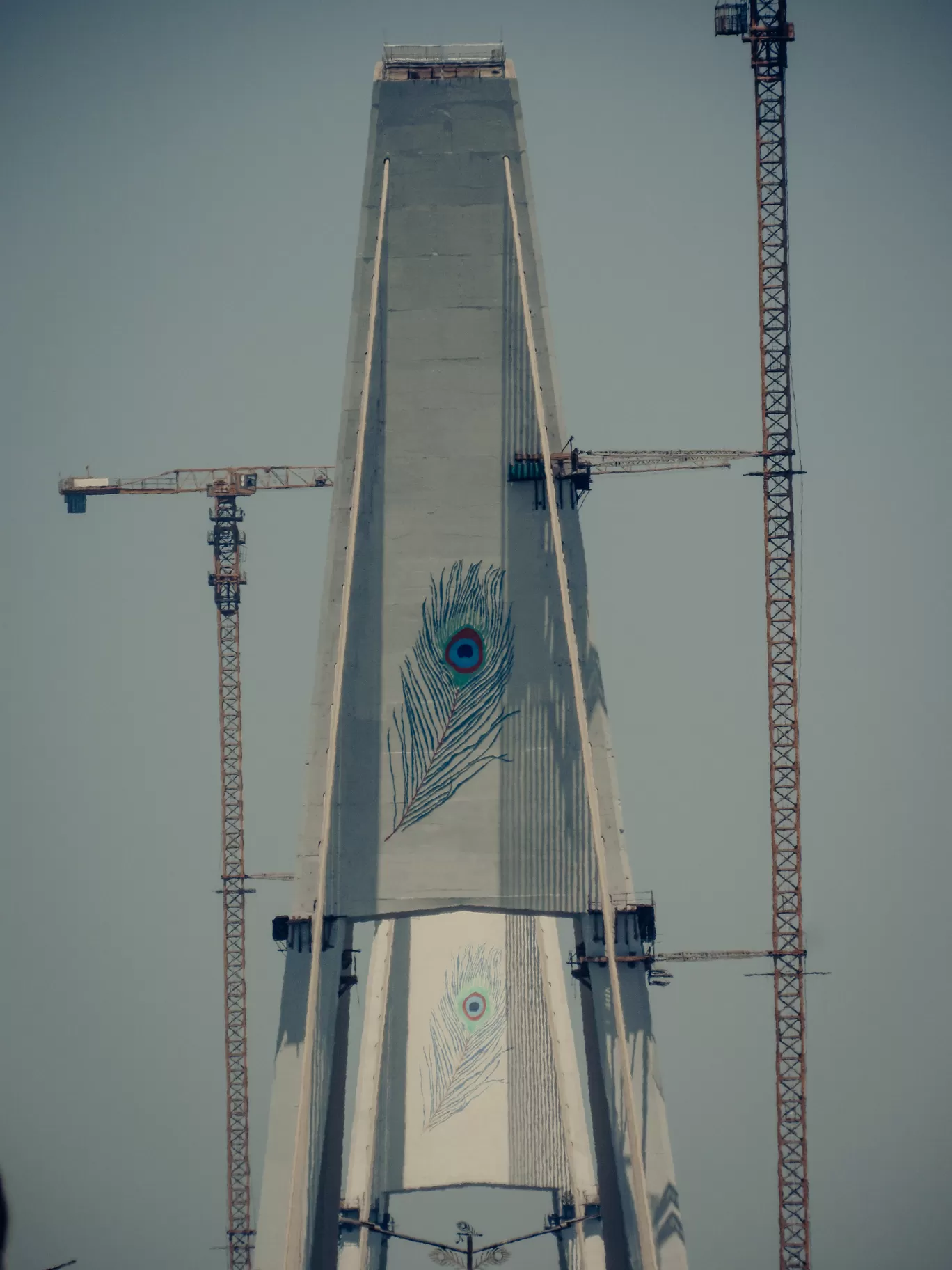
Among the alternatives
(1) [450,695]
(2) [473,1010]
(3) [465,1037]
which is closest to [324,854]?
(1) [450,695]

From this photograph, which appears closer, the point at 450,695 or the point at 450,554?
the point at 450,695

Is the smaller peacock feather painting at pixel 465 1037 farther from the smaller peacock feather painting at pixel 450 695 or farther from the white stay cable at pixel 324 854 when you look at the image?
the smaller peacock feather painting at pixel 450 695

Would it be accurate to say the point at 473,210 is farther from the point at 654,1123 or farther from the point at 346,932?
the point at 654,1123

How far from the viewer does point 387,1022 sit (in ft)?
245

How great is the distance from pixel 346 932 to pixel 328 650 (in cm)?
710

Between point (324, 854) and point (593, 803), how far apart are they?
593cm

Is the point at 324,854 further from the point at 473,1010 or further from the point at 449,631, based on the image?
the point at 473,1010

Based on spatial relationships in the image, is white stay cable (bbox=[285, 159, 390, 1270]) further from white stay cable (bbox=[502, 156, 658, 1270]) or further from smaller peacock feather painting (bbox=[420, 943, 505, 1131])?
smaller peacock feather painting (bbox=[420, 943, 505, 1131])

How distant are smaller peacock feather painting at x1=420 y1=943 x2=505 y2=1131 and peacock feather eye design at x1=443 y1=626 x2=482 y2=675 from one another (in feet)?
111

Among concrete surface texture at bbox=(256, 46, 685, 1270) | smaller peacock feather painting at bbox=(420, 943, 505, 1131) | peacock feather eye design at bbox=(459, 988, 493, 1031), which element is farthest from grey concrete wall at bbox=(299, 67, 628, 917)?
peacock feather eye design at bbox=(459, 988, 493, 1031)

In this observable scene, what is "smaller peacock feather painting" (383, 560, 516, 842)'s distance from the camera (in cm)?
4378

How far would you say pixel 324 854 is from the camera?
39.3 metres

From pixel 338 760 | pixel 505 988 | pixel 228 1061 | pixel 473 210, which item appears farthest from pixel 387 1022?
pixel 473 210

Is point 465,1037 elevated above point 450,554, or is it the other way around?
point 450,554
